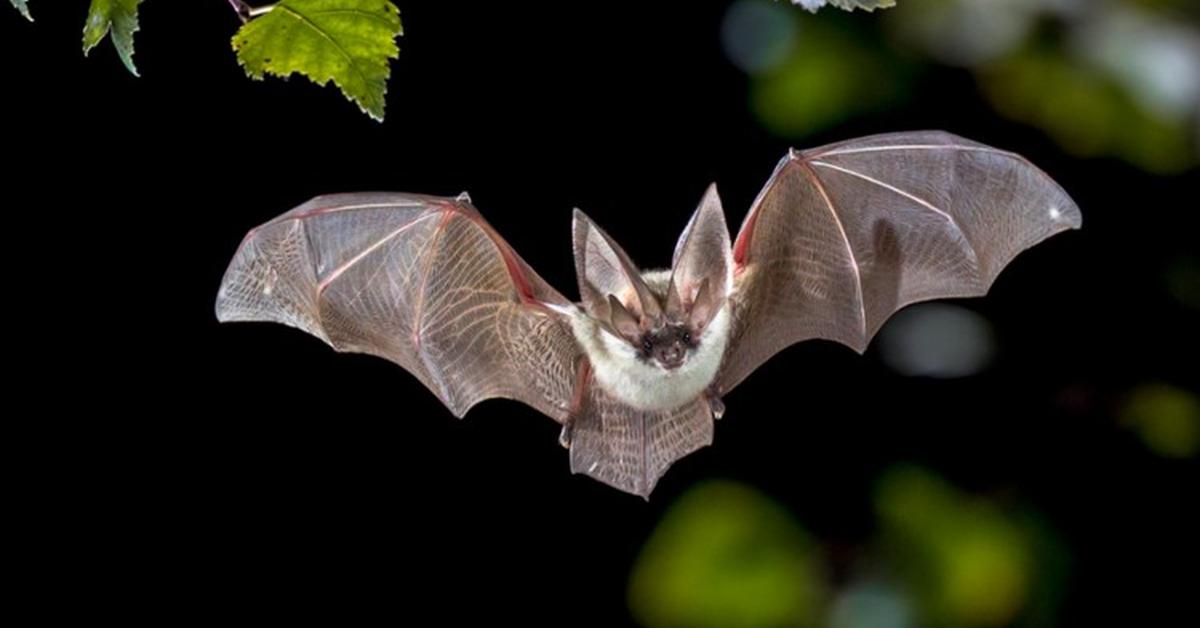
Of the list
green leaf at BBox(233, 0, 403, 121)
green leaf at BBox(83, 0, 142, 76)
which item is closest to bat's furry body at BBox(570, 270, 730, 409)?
green leaf at BBox(233, 0, 403, 121)

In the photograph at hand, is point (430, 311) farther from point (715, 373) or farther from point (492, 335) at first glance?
point (715, 373)

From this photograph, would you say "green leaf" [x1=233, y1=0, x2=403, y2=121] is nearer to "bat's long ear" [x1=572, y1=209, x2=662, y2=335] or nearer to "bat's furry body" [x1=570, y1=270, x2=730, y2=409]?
"bat's long ear" [x1=572, y1=209, x2=662, y2=335]

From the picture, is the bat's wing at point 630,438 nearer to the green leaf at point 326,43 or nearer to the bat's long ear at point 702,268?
the bat's long ear at point 702,268

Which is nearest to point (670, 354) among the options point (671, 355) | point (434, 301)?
point (671, 355)

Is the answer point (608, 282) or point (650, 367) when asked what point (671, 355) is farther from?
point (608, 282)

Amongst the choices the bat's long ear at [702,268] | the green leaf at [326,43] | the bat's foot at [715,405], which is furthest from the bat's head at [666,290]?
the green leaf at [326,43]

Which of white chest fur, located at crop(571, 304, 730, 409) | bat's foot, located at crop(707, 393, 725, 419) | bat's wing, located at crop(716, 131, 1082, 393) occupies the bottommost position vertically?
bat's foot, located at crop(707, 393, 725, 419)

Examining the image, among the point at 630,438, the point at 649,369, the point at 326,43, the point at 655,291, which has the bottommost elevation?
the point at 630,438

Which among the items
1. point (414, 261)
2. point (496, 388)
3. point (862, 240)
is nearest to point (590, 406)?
point (496, 388)
